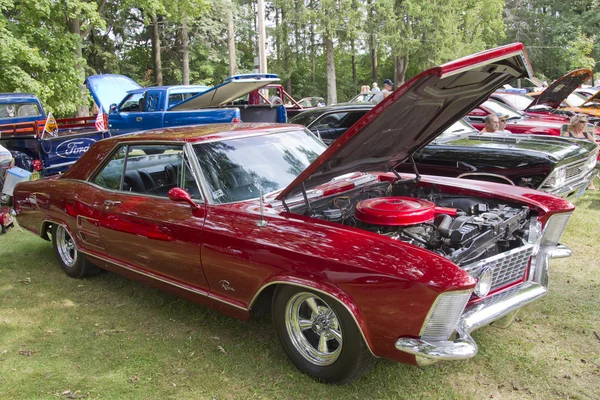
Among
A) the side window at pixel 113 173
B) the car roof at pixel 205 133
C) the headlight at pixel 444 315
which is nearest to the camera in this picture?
the headlight at pixel 444 315

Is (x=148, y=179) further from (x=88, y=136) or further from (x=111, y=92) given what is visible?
(x=111, y=92)

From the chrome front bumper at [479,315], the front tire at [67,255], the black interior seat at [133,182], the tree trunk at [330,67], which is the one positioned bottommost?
the front tire at [67,255]

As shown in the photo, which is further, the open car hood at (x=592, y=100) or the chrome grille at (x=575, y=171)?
the open car hood at (x=592, y=100)

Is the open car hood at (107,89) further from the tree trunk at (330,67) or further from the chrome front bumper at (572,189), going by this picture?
the tree trunk at (330,67)

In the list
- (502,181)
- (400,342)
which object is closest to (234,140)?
(400,342)

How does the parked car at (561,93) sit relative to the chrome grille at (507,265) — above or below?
Result: above

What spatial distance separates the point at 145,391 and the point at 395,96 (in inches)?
88.8

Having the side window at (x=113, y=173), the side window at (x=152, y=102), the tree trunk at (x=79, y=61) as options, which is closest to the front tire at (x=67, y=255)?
the side window at (x=113, y=173)

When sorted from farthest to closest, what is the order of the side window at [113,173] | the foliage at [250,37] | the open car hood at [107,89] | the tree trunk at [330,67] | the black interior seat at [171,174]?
the tree trunk at [330,67] → the foliage at [250,37] → the open car hood at [107,89] → the side window at [113,173] → the black interior seat at [171,174]

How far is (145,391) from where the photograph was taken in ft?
9.52

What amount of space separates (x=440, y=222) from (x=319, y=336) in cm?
110

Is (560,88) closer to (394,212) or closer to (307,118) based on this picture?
(307,118)

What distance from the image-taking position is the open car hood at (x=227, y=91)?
30.8 ft

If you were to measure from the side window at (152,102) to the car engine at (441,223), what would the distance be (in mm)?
7901
